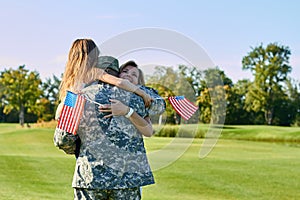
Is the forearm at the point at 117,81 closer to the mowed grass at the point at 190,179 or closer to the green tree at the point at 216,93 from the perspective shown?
the green tree at the point at 216,93

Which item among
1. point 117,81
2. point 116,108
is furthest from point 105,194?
point 117,81

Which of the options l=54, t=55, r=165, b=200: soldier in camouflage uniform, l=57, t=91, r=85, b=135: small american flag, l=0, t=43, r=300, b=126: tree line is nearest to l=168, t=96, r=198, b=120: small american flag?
l=54, t=55, r=165, b=200: soldier in camouflage uniform

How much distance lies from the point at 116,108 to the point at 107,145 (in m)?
0.21

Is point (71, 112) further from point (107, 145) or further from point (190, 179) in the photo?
point (190, 179)

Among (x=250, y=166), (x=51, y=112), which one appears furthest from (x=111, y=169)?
(x=51, y=112)

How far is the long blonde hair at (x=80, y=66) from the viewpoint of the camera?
2811 millimetres

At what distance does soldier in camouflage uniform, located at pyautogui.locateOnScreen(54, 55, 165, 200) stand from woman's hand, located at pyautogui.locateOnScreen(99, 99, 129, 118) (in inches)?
1.1

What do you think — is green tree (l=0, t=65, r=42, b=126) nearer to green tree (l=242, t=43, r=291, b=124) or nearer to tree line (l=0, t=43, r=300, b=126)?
tree line (l=0, t=43, r=300, b=126)

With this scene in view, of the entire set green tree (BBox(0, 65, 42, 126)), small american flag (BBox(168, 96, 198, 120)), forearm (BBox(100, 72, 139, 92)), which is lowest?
small american flag (BBox(168, 96, 198, 120))

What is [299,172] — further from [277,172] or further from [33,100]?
[33,100]

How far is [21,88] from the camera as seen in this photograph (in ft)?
122

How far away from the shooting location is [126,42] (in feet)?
10.0

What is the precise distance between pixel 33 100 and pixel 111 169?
1408 inches

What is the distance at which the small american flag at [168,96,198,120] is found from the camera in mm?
3469
